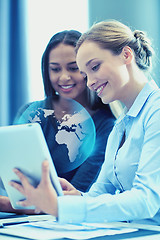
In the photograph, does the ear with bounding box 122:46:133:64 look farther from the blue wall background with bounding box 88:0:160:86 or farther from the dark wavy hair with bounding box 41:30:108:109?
the blue wall background with bounding box 88:0:160:86

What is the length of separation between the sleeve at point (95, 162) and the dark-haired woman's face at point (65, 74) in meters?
0.19

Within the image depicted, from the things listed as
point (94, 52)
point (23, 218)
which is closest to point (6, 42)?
point (94, 52)

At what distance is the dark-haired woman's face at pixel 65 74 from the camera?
1.70 meters

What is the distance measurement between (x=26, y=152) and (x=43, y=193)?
11 cm

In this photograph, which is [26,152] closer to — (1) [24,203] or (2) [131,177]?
(1) [24,203]

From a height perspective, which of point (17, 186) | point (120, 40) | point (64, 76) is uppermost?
point (120, 40)

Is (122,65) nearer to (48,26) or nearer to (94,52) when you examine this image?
(94,52)

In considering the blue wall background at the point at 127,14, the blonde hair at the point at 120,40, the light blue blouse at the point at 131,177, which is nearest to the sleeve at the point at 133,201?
the light blue blouse at the point at 131,177

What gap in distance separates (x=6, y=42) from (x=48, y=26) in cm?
33

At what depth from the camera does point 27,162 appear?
2.93ft

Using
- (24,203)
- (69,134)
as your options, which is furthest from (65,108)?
(24,203)

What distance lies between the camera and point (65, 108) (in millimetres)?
1600

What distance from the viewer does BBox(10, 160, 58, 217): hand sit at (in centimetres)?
87

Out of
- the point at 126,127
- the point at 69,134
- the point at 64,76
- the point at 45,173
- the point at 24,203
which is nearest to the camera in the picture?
the point at 45,173
